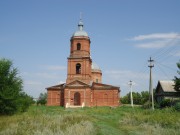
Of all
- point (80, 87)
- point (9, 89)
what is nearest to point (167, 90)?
point (80, 87)

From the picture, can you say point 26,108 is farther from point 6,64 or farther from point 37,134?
point 37,134

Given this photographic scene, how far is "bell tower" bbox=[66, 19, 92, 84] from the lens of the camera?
47.1 meters

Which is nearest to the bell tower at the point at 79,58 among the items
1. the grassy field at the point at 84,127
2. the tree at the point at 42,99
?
the tree at the point at 42,99

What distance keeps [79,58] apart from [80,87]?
196 inches

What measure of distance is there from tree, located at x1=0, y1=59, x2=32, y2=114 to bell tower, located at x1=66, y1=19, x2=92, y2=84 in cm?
2152

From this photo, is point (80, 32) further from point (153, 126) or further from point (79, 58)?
point (153, 126)

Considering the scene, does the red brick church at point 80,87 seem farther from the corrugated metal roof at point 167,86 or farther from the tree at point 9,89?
the tree at point 9,89

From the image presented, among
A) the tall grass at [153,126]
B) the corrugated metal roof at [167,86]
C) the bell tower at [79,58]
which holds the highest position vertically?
the bell tower at [79,58]

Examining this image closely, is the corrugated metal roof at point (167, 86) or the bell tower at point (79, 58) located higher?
Result: the bell tower at point (79, 58)

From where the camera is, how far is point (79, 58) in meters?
47.1

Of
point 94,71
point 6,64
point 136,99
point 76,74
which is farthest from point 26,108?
point 136,99

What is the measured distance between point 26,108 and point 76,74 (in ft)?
66.8

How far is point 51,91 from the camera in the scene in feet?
161

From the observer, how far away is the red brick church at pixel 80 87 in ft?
151
